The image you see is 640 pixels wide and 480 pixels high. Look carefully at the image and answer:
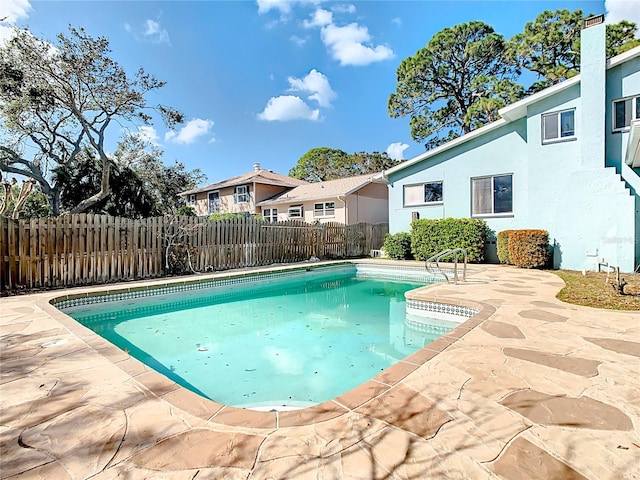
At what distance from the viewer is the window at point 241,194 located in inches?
975

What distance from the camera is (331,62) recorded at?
1903cm

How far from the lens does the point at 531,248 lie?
973 cm

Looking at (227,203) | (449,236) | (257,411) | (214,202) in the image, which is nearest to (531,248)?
(449,236)

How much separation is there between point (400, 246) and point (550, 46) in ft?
51.4

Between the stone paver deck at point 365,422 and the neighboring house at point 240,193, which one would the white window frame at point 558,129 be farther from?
the neighboring house at point 240,193

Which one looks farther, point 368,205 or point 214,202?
point 214,202

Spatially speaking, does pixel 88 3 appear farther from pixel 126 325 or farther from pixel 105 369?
pixel 105 369

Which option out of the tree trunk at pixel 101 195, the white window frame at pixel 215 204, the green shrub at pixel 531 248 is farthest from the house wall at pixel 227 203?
the green shrub at pixel 531 248

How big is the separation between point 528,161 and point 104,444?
12671 mm

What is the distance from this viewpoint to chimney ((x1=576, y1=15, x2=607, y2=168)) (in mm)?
9078

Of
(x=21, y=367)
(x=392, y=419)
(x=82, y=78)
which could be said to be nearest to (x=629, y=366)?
(x=392, y=419)

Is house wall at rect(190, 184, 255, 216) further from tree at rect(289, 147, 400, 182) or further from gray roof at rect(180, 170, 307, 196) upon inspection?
tree at rect(289, 147, 400, 182)

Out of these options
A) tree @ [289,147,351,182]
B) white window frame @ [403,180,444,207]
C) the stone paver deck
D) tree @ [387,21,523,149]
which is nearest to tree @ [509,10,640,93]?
tree @ [387,21,523,149]

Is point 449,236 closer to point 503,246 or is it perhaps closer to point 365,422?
point 503,246
